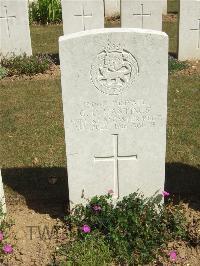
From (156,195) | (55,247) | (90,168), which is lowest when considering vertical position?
(55,247)

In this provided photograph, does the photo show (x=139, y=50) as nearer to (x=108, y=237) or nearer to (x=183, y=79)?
(x=108, y=237)

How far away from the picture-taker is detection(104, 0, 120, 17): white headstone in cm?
1553

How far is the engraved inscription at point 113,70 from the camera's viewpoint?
3812 mm

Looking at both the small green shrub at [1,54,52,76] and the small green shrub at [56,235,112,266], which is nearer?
the small green shrub at [56,235,112,266]

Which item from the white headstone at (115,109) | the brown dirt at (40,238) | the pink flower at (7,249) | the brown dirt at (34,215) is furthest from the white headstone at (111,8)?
the pink flower at (7,249)

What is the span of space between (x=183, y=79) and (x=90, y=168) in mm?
5199

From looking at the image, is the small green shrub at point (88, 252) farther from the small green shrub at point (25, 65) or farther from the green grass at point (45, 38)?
the green grass at point (45, 38)

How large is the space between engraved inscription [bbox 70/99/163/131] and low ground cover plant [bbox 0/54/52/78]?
220 inches

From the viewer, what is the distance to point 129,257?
400 centimetres

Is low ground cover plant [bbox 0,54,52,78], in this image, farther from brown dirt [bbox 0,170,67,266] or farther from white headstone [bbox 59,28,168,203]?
white headstone [bbox 59,28,168,203]

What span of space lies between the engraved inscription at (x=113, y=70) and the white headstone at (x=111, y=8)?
12.2 metres

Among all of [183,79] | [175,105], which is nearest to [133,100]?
[175,105]

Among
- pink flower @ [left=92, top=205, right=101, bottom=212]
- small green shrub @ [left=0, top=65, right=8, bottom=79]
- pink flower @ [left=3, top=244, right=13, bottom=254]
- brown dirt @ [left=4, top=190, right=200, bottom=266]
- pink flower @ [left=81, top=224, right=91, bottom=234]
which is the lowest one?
brown dirt @ [left=4, top=190, right=200, bottom=266]

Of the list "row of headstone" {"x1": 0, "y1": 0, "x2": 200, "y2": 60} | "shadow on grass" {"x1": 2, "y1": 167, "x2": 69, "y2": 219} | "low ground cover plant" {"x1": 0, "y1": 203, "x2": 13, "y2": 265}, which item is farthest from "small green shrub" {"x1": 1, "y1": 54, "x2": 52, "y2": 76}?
"low ground cover plant" {"x1": 0, "y1": 203, "x2": 13, "y2": 265}
